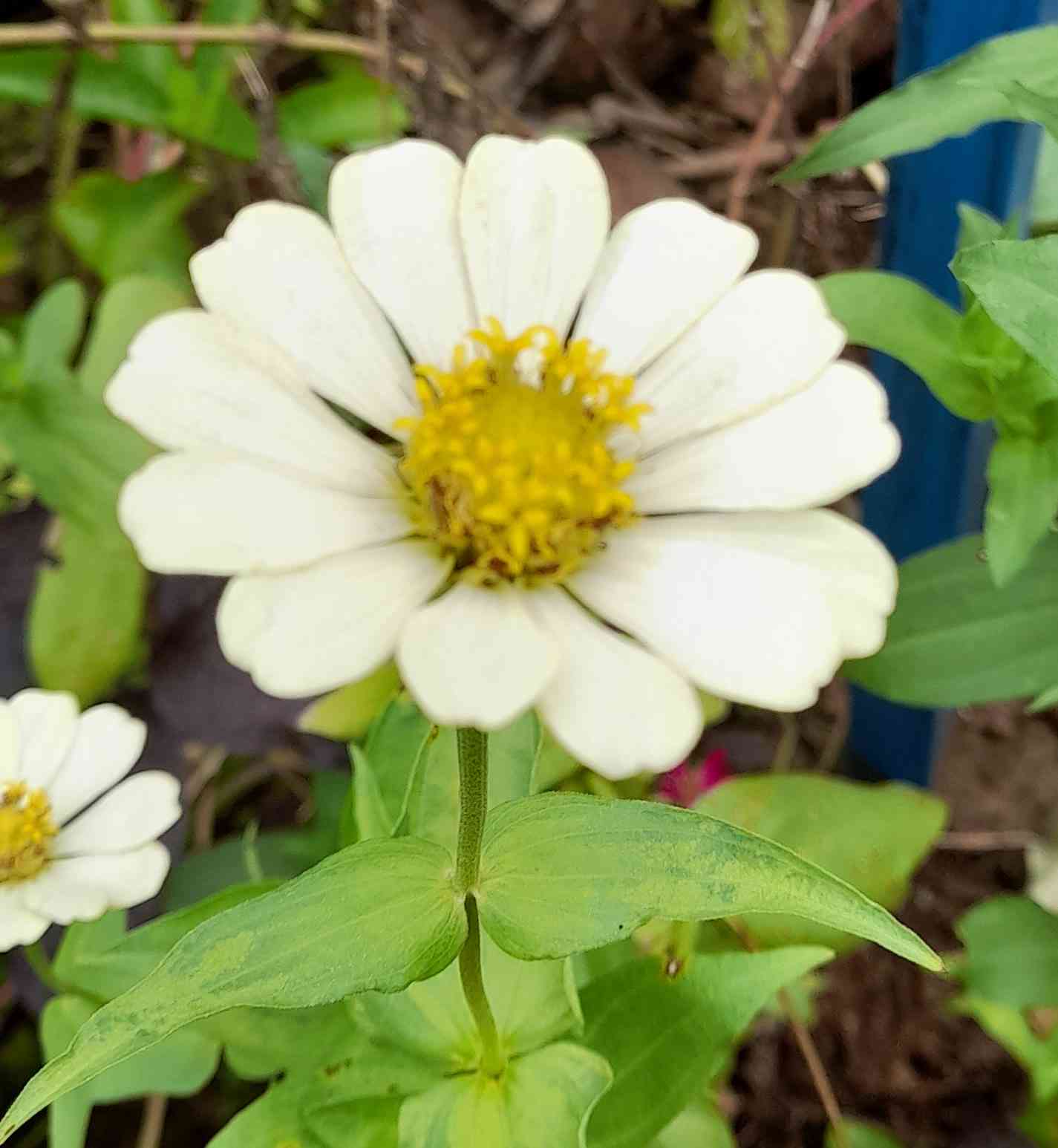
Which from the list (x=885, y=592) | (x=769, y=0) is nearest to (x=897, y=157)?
(x=769, y=0)

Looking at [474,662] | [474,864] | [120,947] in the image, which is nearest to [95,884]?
[120,947]

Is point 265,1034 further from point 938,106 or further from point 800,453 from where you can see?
point 938,106

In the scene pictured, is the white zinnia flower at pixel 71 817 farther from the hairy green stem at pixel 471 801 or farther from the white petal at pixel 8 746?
the hairy green stem at pixel 471 801

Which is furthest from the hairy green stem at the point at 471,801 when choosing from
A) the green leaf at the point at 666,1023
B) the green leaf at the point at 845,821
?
the green leaf at the point at 845,821

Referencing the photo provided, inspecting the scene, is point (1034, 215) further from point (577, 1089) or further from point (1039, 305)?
→ point (577, 1089)

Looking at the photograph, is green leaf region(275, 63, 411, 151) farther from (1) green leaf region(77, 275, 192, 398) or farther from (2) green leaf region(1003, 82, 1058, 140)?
(2) green leaf region(1003, 82, 1058, 140)

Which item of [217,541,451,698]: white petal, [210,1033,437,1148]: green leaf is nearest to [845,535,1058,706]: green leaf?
[210,1033,437,1148]: green leaf
